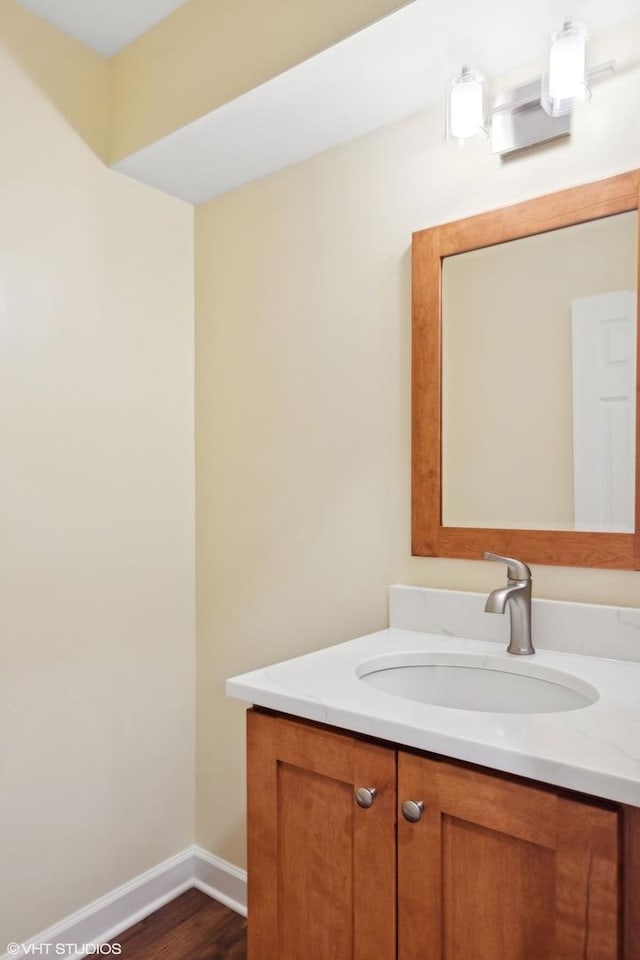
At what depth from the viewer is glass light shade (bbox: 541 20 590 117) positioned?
1.28 meters

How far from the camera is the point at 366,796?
3.36 ft

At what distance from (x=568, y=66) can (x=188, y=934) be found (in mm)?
2306

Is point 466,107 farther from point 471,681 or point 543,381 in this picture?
Answer: point 471,681

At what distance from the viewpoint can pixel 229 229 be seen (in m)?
2.05

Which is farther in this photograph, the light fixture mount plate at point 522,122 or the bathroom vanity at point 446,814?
the light fixture mount plate at point 522,122

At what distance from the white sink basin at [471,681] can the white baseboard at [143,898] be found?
1.00 m

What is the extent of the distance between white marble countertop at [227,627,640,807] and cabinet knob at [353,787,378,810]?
9 cm

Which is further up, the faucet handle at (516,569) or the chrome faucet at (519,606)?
the faucet handle at (516,569)

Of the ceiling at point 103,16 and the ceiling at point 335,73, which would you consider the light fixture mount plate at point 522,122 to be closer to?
the ceiling at point 335,73

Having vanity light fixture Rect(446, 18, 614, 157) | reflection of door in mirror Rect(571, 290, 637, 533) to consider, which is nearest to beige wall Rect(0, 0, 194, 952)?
vanity light fixture Rect(446, 18, 614, 157)

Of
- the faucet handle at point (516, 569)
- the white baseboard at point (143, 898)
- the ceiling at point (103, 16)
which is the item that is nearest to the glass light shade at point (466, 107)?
the ceiling at point (103, 16)

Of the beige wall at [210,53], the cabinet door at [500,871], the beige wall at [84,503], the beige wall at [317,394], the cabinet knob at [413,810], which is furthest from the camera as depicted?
the beige wall at [84,503]

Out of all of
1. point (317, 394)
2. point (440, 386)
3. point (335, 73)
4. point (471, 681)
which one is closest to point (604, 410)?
point (440, 386)

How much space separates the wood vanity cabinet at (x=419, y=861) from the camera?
820 mm
